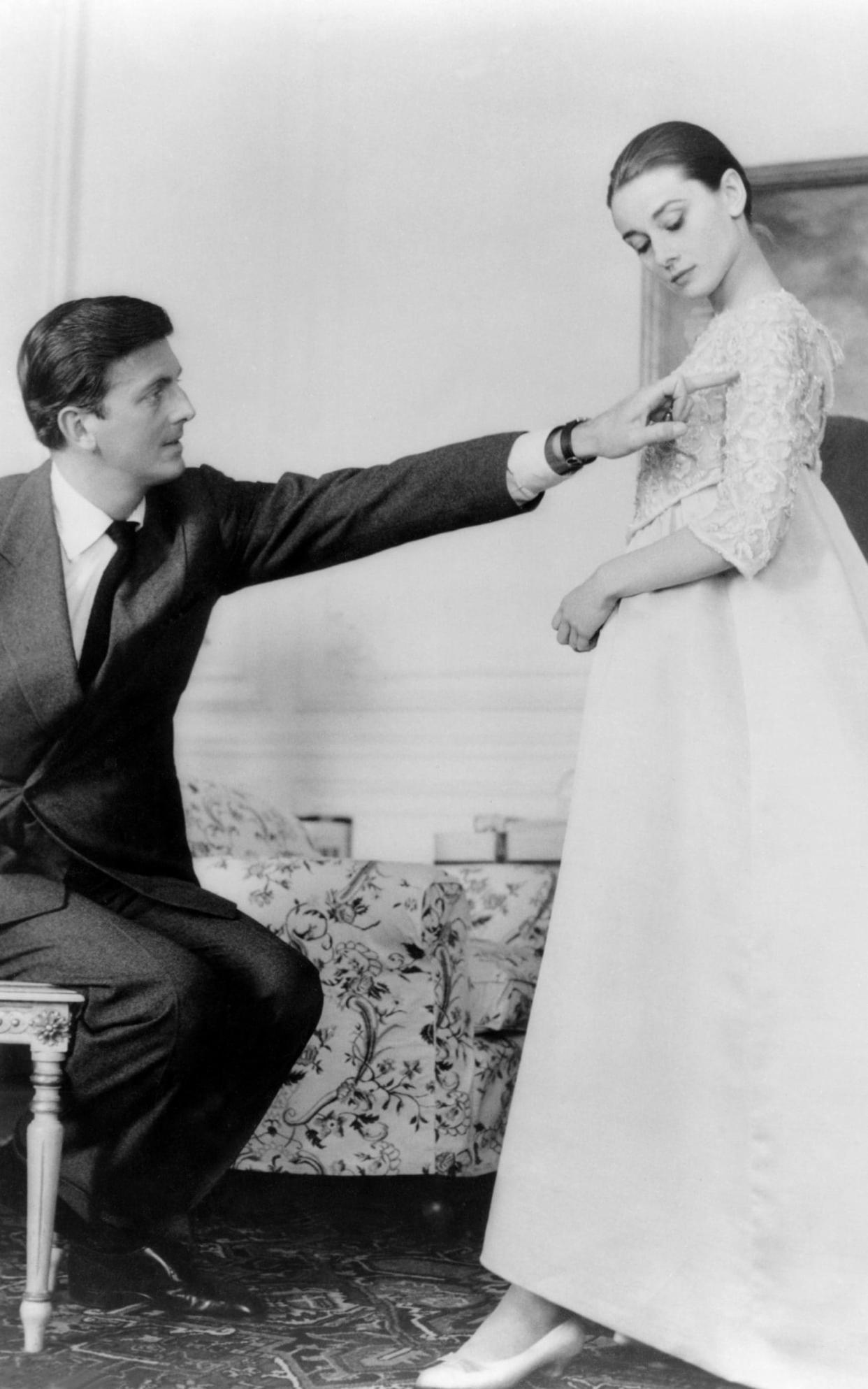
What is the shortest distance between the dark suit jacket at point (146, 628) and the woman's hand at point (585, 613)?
317 millimetres

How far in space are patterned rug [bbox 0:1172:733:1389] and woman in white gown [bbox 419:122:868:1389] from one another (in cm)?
18

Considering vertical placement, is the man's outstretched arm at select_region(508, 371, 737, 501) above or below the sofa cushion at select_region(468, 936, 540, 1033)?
above

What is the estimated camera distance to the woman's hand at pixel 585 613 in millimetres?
1987

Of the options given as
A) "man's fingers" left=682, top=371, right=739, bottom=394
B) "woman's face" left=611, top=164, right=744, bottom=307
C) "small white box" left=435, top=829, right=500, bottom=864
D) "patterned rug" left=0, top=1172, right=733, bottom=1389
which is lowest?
"patterned rug" left=0, top=1172, right=733, bottom=1389

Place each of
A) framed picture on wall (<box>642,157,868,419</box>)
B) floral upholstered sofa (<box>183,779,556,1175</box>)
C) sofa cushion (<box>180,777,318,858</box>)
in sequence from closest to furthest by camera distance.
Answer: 1. floral upholstered sofa (<box>183,779,556,1175</box>)
2. sofa cushion (<box>180,777,318,858</box>)
3. framed picture on wall (<box>642,157,868,419</box>)

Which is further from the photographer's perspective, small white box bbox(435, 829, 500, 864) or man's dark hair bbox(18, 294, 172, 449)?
small white box bbox(435, 829, 500, 864)

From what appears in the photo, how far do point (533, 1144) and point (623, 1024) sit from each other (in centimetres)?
20

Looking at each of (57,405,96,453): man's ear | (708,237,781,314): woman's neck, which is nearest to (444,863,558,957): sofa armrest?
(57,405,96,453): man's ear

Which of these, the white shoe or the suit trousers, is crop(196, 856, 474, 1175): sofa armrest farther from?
the white shoe

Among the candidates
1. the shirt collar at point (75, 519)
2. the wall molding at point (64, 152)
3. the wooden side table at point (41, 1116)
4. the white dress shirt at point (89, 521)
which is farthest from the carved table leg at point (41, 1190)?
the wall molding at point (64, 152)

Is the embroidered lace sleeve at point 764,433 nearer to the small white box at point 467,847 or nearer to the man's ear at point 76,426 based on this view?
the man's ear at point 76,426

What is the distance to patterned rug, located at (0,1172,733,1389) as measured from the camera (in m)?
1.84

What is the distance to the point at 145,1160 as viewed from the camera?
2.06m

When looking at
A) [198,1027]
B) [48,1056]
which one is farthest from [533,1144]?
[48,1056]
